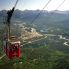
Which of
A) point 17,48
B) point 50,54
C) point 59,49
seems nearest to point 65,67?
point 50,54

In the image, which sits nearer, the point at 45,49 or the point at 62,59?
the point at 62,59

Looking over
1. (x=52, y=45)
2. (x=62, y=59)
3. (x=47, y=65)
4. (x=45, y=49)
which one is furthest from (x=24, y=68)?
(x=52, y=45)

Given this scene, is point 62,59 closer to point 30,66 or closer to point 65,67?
point 65,67

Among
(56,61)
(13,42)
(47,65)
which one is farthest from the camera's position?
(56,61)

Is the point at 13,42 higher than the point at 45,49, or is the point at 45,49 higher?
the point at 13,42

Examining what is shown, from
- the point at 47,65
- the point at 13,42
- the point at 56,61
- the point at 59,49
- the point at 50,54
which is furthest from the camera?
the point at 59,49

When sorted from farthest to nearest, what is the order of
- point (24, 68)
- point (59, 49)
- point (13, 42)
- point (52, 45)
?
point (52, 45) → point (59, 49) → point (24, 68) → point (13, 42)

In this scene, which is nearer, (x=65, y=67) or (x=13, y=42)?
(x=13, y=42)

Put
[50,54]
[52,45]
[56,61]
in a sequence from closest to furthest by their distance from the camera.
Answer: [56,61], [50,54], [52,45]

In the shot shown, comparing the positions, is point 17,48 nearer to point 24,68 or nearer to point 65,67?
point 24,68
